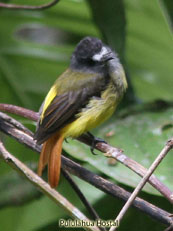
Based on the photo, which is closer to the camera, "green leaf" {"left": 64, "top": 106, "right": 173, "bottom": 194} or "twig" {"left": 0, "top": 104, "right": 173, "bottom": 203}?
"twig" {"left": 0, "top": 104, "right": 173, "bottom": 203}

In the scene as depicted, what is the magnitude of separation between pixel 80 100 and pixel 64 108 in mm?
93

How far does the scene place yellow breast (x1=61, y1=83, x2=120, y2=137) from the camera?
213 centimetres

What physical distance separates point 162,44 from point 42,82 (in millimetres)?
785

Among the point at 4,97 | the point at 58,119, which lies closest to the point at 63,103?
the point at 58,119

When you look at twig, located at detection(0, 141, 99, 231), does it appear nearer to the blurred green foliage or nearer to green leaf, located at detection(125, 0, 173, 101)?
the blurred green foliage

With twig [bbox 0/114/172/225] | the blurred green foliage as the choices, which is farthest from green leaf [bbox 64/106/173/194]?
twig [bbox 0/114/172/225]

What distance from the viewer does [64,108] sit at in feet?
6.99

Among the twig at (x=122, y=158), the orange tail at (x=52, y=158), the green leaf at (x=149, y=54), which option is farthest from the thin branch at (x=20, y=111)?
the green leaf at (x=149, y=54)

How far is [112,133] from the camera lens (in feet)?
8.32

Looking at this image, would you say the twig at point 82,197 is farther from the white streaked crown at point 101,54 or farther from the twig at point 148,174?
the white streaked crown at point 101,54

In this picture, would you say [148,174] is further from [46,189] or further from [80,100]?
[80,100]

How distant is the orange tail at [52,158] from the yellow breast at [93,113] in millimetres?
57

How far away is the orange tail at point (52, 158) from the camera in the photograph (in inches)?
72.9

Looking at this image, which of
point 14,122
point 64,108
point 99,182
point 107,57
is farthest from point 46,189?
point 107,57
